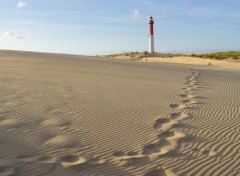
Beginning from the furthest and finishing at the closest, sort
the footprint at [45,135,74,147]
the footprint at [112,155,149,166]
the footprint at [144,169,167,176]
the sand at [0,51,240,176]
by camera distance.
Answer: the footprint at [45,135,74,147]
the footprint at [112,155,149,166]
the sand at [0,51,240,176]
the footprint at [144,169,167,176]

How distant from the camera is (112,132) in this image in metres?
5.70

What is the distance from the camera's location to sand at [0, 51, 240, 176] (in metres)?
4.36

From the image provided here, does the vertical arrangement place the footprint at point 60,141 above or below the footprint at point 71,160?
above

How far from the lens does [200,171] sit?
441cm

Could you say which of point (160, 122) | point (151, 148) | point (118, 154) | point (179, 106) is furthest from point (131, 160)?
point (179, 106)

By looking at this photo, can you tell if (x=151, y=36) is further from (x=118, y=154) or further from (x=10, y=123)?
(x=118, y=154)

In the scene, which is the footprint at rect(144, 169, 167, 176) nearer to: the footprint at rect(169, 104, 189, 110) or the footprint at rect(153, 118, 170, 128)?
the footprint at rect(153, 118, 170, 128)

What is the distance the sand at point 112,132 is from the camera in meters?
4.36

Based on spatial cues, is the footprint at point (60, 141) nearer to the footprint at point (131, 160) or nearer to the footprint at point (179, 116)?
the footprint at point (131, 160)

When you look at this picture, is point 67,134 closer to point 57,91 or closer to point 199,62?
point 57,91

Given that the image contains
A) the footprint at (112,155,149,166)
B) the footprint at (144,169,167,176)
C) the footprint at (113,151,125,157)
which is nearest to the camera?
the footprint at (144,169,167,176)

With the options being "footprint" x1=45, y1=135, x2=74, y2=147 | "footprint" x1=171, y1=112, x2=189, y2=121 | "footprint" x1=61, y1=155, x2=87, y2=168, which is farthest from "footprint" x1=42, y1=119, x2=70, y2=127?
"footprint" x1=171, y1=112, x2=189, y2=121

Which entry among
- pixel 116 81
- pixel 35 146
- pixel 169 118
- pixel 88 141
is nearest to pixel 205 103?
pixel 169 118

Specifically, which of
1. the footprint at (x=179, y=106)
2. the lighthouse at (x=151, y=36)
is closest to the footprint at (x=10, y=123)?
the footprint at (x=179, y=106)
